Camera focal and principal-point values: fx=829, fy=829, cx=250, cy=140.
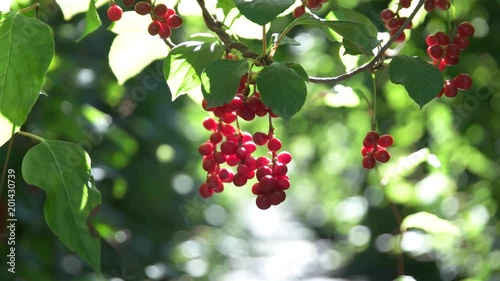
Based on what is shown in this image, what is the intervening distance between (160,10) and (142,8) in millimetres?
26

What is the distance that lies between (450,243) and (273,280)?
1822mm

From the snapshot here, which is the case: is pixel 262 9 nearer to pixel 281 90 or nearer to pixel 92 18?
pixel 281 90

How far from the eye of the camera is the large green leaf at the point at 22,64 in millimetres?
618

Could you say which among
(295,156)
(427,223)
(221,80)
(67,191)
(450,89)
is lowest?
(67,191)

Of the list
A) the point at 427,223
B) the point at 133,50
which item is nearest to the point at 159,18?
the point at 133,50

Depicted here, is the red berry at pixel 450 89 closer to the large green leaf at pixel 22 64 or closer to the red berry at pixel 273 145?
the red berry at pixel 273 145

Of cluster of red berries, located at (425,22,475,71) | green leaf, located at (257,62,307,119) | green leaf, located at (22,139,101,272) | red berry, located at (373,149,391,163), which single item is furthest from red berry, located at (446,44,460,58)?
green leaf, located at (22,139,101,272)

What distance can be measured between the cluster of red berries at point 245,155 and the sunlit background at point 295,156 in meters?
0.06

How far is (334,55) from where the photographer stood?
2.84 meters

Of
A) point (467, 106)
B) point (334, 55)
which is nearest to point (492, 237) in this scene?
point (467, 106)

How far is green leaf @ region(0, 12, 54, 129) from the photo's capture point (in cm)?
62

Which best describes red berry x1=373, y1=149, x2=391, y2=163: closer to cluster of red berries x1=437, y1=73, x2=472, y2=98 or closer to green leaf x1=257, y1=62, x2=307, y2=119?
cluster of red berries x1=437, y1=73, x2=472, y2=98

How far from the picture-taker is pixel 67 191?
66 centimetres

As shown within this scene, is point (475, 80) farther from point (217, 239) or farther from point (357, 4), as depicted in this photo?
point (217, 239)
